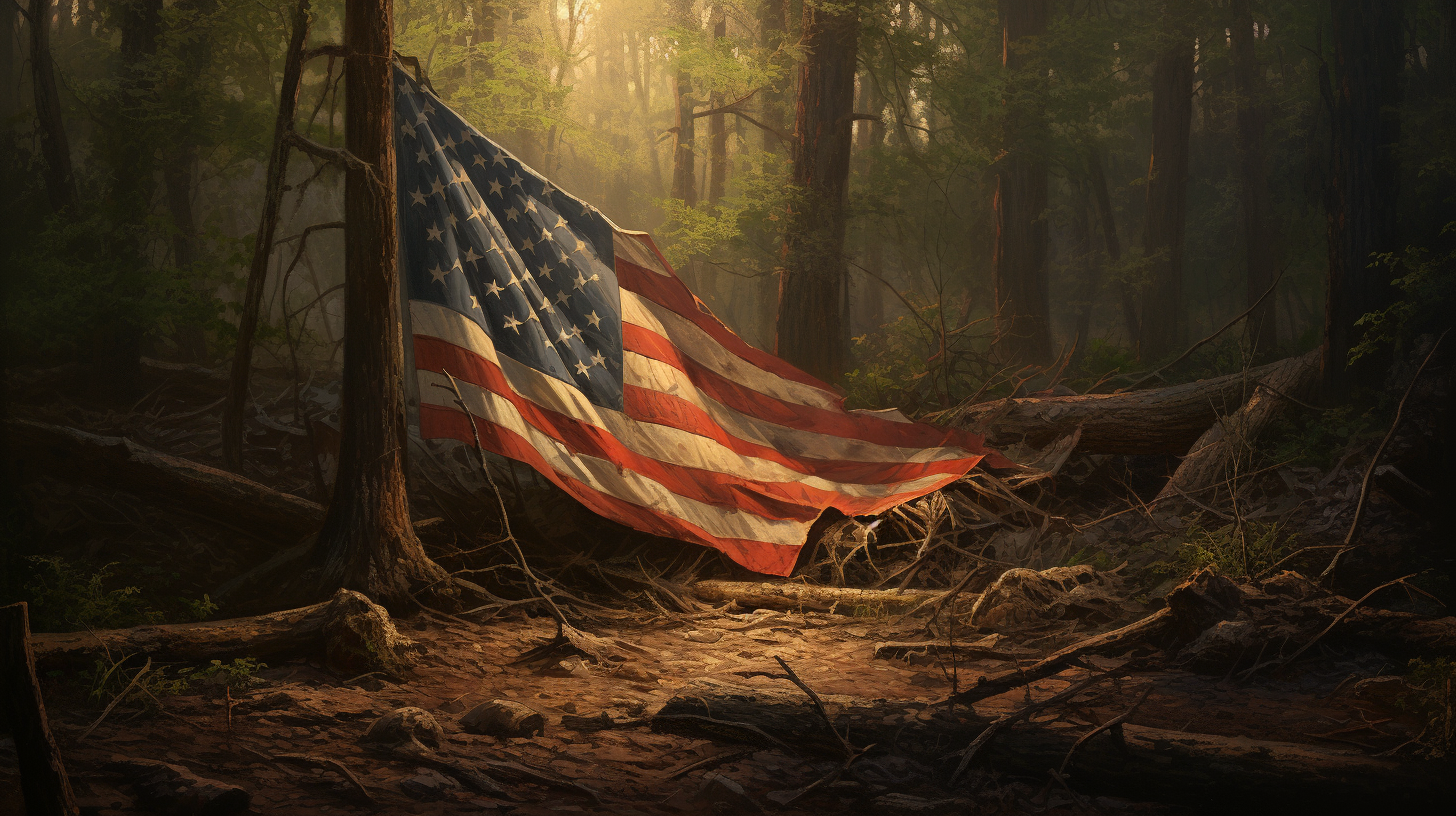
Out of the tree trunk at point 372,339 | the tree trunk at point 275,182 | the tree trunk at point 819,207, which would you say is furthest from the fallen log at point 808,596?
the tree trunk at point 819,207

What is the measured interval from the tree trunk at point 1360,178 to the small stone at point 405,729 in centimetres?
776

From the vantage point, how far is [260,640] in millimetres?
4570

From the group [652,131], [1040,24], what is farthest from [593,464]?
[652,131]

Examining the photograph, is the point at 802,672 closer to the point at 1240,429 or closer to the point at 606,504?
the point at 606,504

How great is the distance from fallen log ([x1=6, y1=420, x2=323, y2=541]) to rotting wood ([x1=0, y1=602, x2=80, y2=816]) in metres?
4.08

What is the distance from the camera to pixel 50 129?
9484 mm

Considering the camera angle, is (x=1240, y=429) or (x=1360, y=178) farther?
(x=1360, y=178)

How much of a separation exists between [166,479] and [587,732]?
4138mm

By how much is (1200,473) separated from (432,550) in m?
6.06

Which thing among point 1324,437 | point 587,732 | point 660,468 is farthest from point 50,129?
point 1324,437

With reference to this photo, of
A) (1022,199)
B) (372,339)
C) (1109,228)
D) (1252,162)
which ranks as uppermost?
(1252,162)

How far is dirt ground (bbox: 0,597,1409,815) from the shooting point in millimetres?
3240

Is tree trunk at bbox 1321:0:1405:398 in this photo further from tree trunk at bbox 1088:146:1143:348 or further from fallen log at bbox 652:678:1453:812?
tree trunk at bbox 1088:146:1143:348

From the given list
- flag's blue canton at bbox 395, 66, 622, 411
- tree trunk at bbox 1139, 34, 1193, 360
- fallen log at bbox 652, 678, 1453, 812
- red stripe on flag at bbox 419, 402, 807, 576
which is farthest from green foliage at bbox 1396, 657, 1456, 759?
tree trunk at bbox 1139, 34, 1193, 360
